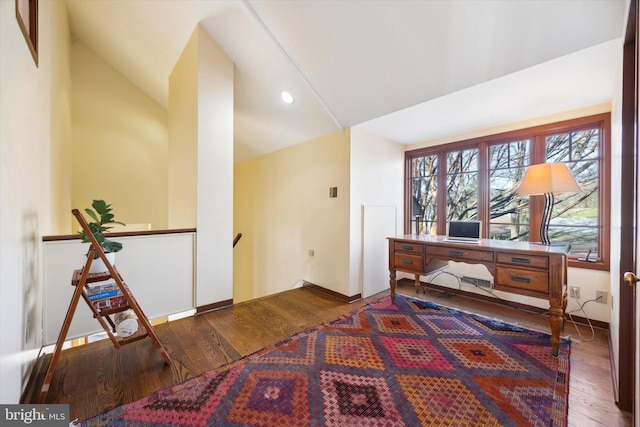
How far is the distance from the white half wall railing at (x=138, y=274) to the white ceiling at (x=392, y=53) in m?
2.03

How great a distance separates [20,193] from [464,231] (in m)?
3.44

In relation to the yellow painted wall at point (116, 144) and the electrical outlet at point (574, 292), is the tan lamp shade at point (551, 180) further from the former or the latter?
the yellow painted wall at point (116, 144)

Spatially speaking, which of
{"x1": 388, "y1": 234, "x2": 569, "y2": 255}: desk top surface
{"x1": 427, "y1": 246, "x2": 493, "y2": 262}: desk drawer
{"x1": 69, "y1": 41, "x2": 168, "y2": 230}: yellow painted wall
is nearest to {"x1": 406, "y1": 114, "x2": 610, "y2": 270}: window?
{"x1": 388, "y1": 234, "x2": 569, "y2": 255}: desk top surface

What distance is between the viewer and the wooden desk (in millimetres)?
1830

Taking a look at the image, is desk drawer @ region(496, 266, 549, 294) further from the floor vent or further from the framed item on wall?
the framed item on wall

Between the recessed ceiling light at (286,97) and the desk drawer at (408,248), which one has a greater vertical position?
the recessed ceiling light at (286,97)

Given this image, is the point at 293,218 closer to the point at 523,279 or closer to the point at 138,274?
the point at 138,274

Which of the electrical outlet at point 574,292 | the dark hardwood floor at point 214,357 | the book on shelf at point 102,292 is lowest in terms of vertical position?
the dark hardwood floor at point 214,357

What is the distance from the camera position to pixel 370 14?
192cm

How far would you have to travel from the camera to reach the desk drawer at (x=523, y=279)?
1.88 metres

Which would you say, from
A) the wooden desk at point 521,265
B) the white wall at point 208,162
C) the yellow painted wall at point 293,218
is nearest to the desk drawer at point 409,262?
the wooden desk at point 521,265

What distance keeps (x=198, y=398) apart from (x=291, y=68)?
2.93 m

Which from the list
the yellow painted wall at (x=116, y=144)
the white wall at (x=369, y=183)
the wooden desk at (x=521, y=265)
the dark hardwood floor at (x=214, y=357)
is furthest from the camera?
the yellow painted wall at (x=116, y=144)

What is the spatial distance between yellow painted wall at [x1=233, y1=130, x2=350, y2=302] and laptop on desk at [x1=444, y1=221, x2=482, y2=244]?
115cm
